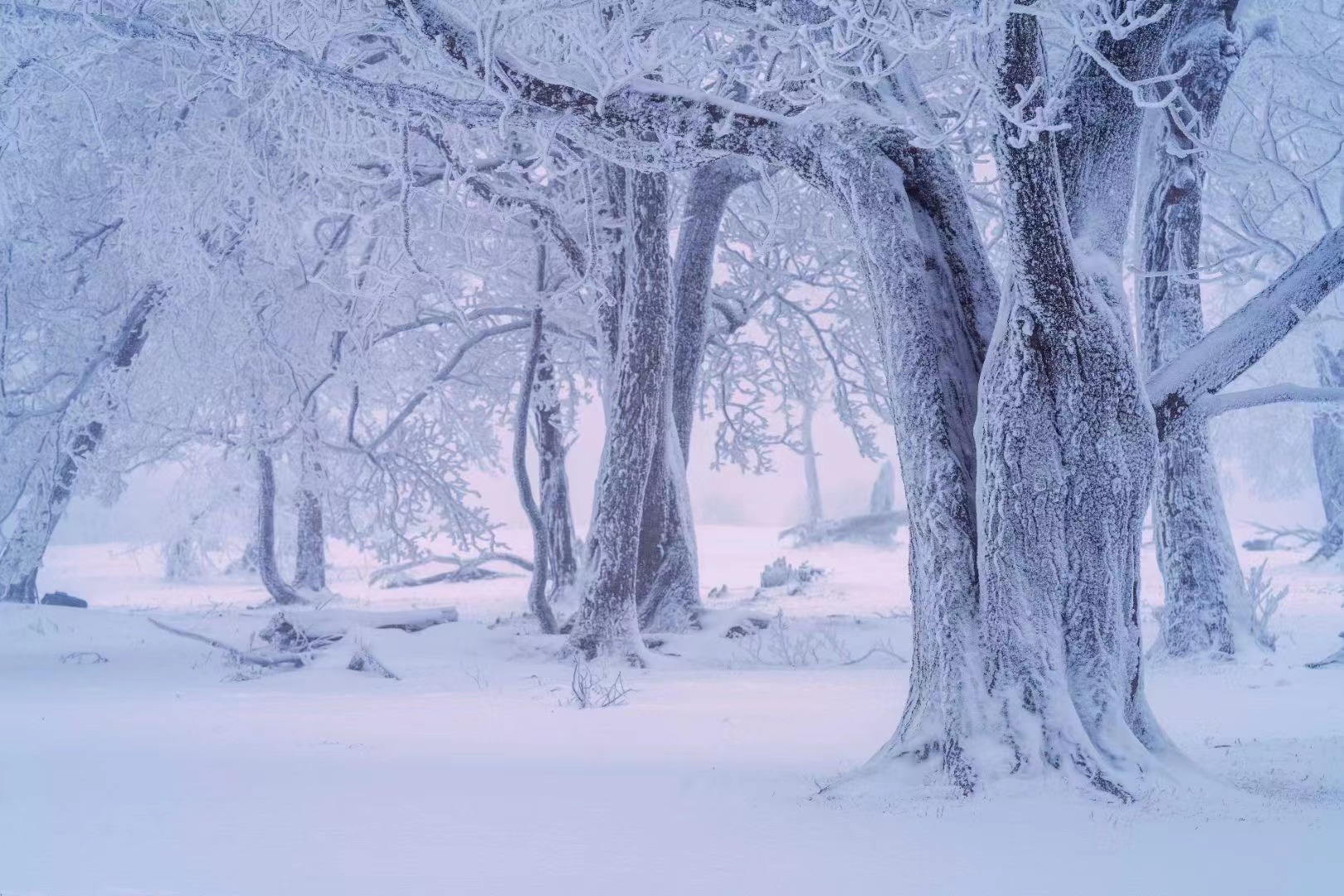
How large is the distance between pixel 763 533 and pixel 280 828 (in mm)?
29298

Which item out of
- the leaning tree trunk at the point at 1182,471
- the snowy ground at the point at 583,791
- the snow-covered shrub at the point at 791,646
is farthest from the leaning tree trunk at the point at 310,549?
the leaning tree trunk at the point at 1182,471

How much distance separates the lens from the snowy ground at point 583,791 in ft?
12.2

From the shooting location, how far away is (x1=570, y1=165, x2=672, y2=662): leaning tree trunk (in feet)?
33.1

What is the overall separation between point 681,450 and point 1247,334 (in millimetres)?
7552

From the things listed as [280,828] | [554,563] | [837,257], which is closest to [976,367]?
[280,828]

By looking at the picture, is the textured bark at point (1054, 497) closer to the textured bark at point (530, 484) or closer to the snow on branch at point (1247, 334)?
the snow on branch at point (1247, 334)

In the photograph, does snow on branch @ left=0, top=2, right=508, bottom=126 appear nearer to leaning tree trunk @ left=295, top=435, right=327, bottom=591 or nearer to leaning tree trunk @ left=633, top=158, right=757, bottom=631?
leaning tree trunk @ left=633, top=158, right=757, bottom=631

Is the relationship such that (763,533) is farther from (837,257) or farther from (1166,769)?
(1166,769)

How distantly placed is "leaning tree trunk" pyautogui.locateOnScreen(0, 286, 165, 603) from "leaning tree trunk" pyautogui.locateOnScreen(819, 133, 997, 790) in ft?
36.2

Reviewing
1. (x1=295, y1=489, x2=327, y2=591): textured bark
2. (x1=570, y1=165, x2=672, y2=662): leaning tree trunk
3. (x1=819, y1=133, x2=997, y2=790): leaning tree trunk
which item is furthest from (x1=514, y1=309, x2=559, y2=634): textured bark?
(x1=295, y1=489, x2=327, y2=591): textured bark

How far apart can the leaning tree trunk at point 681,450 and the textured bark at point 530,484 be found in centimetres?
100

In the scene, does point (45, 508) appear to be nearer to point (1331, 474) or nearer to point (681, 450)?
point (681, 450)

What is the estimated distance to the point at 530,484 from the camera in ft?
37.2

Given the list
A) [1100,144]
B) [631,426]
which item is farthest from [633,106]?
[631,426]
